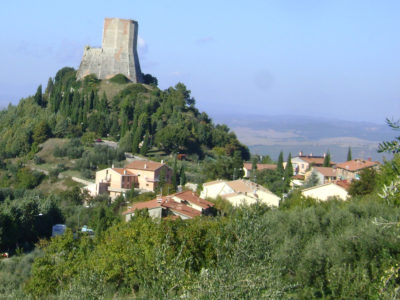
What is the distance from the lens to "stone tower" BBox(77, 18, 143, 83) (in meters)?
49.3

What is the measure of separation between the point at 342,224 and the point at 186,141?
2700cm

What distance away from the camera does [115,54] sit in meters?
49.6

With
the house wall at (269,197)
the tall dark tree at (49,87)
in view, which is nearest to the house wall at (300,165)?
the house wall at (269,197)

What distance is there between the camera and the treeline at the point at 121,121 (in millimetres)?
40406

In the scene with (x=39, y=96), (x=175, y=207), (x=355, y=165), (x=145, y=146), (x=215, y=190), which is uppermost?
(x=39, y=96)

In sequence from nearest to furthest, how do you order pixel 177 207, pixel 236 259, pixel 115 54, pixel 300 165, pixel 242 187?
pixel 236 259 < pixel 177 207 < pixel 242 187 < pixel 300 165 < pixel 115 54

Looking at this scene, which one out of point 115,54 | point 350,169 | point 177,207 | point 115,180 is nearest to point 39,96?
point 115,54

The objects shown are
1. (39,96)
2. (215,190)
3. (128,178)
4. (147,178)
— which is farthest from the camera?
(39,96)

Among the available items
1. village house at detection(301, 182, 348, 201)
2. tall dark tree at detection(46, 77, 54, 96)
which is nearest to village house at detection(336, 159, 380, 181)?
village house at detection(301, 182, 348, 201)

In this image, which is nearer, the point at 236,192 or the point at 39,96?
the point at 236,192

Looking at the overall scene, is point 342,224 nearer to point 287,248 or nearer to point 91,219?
point 287,248

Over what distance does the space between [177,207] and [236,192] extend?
5365 mm

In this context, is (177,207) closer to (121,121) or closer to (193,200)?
(193,200)

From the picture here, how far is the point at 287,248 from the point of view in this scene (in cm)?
1221
